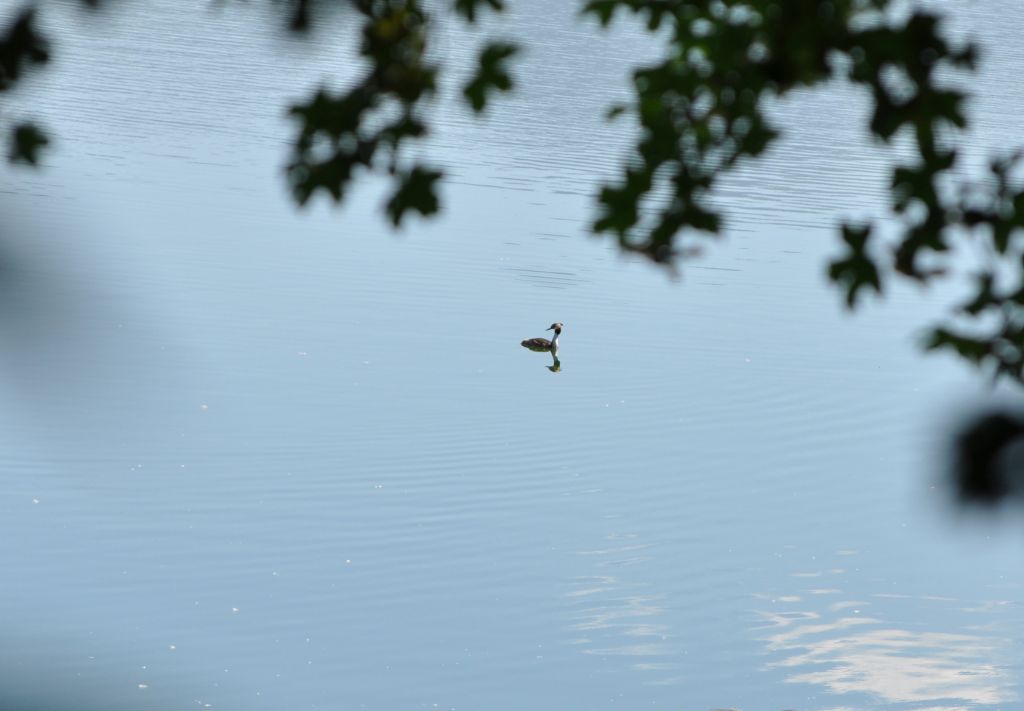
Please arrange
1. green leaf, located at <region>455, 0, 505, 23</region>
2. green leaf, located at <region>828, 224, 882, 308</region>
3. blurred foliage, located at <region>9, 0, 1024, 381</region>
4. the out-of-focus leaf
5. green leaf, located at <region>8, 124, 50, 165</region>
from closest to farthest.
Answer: the out-of-focus leaf < green leaf, located at <region>8, 124, 50, 165</region> < blurred foliage, located at <region>9, 0, 1024, 381</region> < green leaf, located at <region>828, 224, 882, 308</region> < green leaf, located at <region>455, 0, 505, 23</region>

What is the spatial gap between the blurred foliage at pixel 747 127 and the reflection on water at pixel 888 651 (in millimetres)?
5561

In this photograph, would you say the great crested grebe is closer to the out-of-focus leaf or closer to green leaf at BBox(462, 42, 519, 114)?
green leaf at BBox(462, 42, 519, 114)

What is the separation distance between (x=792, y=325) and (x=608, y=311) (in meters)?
1.79

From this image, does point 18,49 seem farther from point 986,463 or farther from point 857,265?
point 857,265

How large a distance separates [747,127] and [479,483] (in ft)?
25.2

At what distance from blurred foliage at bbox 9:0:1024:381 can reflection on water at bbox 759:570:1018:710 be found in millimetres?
5561

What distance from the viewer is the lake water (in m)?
7.88

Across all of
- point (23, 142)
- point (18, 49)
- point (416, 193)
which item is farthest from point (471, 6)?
point (18, 49)

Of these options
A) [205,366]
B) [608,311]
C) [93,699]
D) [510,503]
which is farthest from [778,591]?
[608,311]

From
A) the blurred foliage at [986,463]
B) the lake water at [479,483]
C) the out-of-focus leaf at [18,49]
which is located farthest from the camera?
the lake water at [479,483]

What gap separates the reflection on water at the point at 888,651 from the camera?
26.9 ft

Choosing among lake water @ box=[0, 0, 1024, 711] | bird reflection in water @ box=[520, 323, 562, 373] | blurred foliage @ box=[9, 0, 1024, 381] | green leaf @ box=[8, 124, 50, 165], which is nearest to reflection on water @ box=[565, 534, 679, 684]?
lake water @ box=[0, 0, 1024, 711]

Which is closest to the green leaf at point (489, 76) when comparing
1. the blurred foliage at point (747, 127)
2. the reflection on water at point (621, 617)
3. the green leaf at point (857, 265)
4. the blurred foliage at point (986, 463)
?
the blurred foliage at point (747, 127)

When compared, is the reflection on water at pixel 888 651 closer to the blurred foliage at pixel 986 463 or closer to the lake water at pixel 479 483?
the lake water at pixel 479 483
